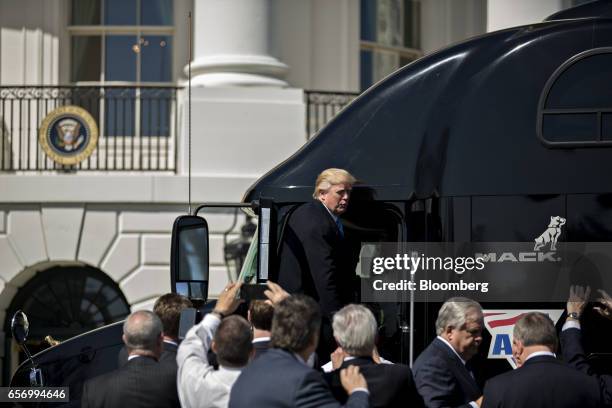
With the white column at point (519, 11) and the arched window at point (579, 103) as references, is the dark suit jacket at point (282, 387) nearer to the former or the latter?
the arched window at point (579, 103)

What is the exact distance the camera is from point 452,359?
668 centimetres

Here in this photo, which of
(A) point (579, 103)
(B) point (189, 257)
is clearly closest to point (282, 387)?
(B) point (189, 257)

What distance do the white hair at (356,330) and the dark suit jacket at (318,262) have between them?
1199mm

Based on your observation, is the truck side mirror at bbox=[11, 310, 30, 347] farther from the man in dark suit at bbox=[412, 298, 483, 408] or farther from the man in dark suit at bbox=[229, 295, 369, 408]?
the man in dark suit at bbox=[229, 295, 369, 408]

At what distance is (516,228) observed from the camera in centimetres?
711

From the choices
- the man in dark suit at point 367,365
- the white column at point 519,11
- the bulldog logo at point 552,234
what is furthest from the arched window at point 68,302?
the man in dark suit at point 367,365

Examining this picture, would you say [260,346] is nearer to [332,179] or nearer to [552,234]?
[332,179]

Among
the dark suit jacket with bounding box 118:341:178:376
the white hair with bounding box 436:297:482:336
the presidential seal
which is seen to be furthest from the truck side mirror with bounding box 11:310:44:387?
the presidential seal

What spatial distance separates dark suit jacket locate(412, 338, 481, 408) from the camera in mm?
6594

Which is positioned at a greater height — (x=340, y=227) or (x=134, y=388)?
(x=340, y=227)

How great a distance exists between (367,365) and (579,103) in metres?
2.26

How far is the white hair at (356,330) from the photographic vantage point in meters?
5.93

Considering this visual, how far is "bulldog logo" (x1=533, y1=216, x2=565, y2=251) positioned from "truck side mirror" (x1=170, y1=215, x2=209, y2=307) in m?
2.11

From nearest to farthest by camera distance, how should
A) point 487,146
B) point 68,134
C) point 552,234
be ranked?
point 552,234 → point 487,146 → point 68,134
